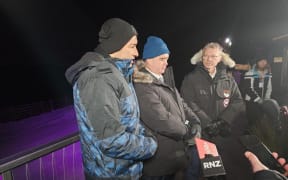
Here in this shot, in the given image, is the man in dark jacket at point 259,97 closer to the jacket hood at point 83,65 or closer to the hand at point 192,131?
the hand at point 192,131

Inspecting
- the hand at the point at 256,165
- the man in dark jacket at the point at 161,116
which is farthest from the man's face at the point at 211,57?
the hand at the point at 256,165

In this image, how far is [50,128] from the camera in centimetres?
368

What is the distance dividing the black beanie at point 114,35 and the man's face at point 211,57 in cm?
149

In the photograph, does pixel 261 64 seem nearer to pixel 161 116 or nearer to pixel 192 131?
pixel 192 131

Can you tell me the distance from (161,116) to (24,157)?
3.30ft

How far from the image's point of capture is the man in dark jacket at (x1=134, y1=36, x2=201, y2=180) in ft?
6.74

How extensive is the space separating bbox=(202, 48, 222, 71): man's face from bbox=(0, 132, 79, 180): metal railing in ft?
5.80

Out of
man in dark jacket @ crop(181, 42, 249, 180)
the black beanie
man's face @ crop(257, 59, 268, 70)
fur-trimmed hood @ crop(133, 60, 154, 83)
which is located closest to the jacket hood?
the black beanie

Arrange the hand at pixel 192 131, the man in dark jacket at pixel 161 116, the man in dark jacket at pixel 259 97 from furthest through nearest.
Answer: the man in dark jacket at pixel 259 97
the hand at pixel 192 131
the man in dark jacket at pixel 161 116

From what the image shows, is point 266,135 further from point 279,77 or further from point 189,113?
point 279,77

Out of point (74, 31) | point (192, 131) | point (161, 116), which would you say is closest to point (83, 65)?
point (161, 116)

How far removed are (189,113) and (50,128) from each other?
2.09 meters

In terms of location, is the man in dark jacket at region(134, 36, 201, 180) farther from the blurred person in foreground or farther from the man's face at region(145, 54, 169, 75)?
the blurred person in foreground

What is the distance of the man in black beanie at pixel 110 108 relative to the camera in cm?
148
